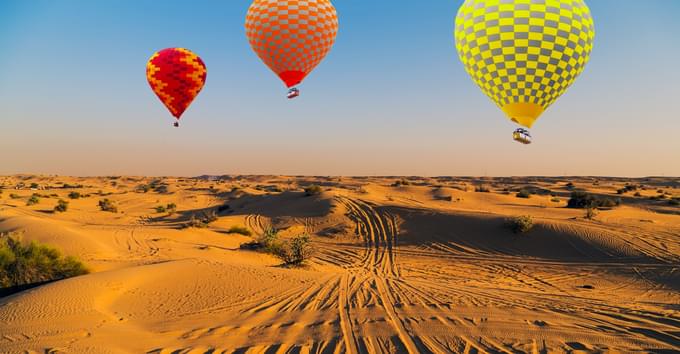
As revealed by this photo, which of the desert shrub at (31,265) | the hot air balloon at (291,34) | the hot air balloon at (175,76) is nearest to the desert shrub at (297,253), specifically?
the desert shrub at (31,265)

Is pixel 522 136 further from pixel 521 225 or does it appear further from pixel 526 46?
pixel 521 225

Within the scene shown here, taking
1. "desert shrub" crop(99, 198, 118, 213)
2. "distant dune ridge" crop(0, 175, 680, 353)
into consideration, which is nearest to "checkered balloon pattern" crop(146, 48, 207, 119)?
"distant dune ridge" crop(0, 175, 680, 353)

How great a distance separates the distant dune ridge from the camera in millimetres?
6969

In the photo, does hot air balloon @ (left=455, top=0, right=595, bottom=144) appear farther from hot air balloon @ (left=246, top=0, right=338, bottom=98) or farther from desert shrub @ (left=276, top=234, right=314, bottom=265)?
desert shrub @ (left=276, top=234, right=314, bottom=265)

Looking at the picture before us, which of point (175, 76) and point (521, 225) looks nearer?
point (521, 225)

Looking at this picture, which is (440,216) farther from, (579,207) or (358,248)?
(579,207)

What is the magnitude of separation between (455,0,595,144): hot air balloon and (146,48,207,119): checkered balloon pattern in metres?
16.2

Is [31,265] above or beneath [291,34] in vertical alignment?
beneath

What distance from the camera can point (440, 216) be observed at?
74.7ft

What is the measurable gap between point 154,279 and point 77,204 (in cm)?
3282

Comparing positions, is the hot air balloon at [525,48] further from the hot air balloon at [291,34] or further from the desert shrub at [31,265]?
the desert shrub at [31,265]

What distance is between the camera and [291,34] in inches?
703

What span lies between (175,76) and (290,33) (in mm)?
8920

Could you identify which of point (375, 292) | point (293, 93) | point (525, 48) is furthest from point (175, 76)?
point (525, 48)
